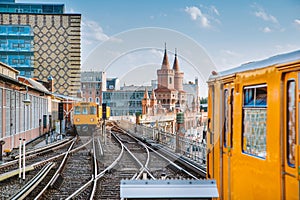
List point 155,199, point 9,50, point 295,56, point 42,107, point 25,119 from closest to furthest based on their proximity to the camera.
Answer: point 295,56 < point 155,199 < point 25,119 < point 42,107 < point 9,50

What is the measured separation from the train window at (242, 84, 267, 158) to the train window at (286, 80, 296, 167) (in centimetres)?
47

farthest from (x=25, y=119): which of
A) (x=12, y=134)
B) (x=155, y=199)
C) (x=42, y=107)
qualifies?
(x=155, y=199)

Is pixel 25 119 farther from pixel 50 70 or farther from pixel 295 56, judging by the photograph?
pixel 50 70

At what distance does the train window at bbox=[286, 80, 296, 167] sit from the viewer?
378 centimetres

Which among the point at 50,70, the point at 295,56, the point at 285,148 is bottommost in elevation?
the point at 285,148

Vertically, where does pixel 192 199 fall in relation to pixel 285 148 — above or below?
below

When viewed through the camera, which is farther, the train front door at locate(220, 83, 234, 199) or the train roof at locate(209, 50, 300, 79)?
the train front door at locate(220, 83, 234, 199)

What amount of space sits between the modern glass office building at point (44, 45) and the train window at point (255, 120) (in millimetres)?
38322

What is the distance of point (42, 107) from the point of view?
28.0m

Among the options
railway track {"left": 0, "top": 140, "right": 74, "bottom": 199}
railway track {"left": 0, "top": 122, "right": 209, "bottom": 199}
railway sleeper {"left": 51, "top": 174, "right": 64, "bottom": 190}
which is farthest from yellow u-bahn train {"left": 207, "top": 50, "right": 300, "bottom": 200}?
railway track {"left": 0, "top": 140, "right": 74, "bottom": 199}

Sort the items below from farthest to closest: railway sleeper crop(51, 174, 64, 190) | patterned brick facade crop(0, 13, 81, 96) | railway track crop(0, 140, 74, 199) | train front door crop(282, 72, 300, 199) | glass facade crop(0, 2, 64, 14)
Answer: glass facade crop(0, 2, 64, 14)
patterned brick facade crop(0, 13, 81, 96)
railway sleeper crop(51, 174, 64, 190)
railway track crop(0, 140, 74, 199)
train front door crop(282, 72, 300, 199)

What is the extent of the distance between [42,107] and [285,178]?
25878 mm

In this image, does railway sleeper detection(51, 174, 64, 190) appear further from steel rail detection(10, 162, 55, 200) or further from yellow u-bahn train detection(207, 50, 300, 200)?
yellow u-bahn train detection(207, 50, 300, 200)

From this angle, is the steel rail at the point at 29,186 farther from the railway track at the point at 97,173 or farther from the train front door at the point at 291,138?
the train front door at the point at 291,138
